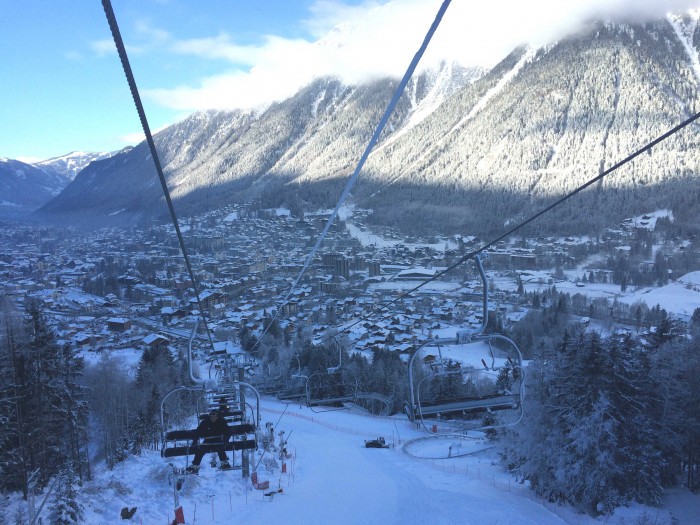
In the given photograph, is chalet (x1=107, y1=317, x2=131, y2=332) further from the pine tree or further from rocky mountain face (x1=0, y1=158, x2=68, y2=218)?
rocky mountain face (x1=0, y1=158, x2=68, y2=218)

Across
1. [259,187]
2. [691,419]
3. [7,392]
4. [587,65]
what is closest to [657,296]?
[691,419]

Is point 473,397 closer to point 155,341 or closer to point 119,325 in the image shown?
point 155,341


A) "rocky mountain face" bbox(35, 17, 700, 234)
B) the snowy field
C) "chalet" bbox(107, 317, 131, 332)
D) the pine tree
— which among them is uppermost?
"rocky mountain face" bbox(35, 17, 700, 234)

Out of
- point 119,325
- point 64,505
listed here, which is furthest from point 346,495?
point 119,325

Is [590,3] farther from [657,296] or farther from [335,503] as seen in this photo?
[335,503]

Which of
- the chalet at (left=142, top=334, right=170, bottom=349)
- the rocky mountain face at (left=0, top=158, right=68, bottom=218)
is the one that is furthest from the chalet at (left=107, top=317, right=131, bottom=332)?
the rocky mountain face at (left=0, top=158, right=68, bottom=218)
